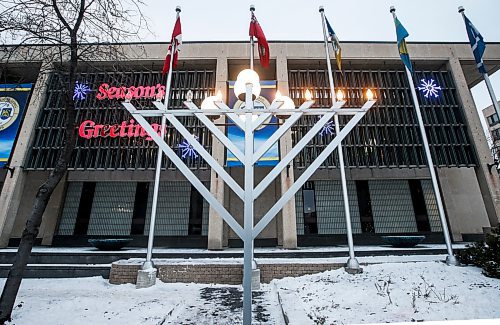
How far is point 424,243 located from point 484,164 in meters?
5.07

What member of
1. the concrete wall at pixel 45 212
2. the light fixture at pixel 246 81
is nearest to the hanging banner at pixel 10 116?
the concrete wall at pixel 45 212

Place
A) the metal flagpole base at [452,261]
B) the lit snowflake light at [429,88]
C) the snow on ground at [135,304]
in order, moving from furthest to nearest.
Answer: the lit snowflake light at [429,88] → the metal flagpole base at [452,261] → the snow on ground at [135,304]

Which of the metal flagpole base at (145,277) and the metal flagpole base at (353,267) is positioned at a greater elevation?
the metal flagpole base at (353,267)

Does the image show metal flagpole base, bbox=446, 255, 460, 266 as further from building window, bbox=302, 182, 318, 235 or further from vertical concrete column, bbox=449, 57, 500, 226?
vertical concrete column, bbox=449, 57, 500, 226

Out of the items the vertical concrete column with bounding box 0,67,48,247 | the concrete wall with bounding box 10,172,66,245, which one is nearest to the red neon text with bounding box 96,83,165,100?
the vertical concrete column with bounding box 0,67,48,247

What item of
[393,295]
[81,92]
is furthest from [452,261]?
[81,92]

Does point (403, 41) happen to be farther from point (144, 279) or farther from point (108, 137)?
point (108, 137)

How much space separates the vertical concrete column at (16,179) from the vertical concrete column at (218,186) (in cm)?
822

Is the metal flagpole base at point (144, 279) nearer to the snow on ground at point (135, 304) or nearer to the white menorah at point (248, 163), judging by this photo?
the snow on ground at point (135, 304)

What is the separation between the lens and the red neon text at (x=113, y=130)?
42.7 ft

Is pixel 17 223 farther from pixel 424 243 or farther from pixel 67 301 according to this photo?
pixel 424 243

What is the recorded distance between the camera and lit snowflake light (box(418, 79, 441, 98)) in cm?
1423

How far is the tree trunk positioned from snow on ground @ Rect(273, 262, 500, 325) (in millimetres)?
4823

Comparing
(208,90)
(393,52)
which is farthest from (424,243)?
(208,90)
